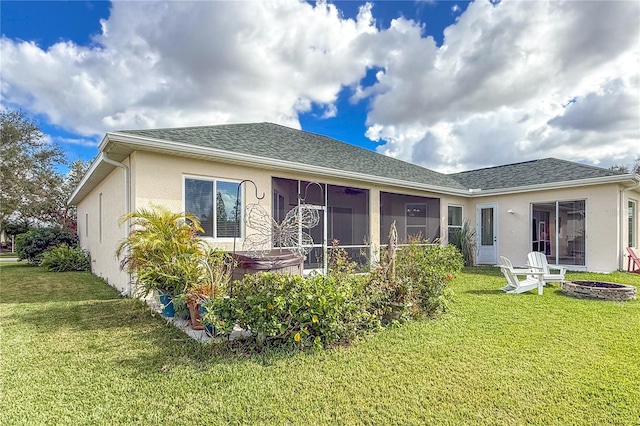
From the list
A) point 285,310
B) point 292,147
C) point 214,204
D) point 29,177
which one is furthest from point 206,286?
point 29,177

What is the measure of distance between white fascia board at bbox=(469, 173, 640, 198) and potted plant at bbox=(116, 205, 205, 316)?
1175cm

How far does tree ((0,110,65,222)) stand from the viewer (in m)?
23.3

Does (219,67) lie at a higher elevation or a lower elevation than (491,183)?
higher

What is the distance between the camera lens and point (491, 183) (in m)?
13.9

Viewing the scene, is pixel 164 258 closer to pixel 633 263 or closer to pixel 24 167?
pixel 633 263

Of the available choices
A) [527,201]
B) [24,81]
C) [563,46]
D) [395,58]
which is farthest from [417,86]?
[24,81]

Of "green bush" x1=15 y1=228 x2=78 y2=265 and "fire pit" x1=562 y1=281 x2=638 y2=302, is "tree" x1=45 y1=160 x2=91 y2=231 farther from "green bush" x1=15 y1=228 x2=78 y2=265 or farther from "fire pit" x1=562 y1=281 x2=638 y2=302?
"fire pit" x1=562 y1=281 x2=638 y2=302

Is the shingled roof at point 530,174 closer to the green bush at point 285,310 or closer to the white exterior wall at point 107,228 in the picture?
the green bush at point 285,310

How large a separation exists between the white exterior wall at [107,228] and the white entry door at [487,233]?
1288 cm

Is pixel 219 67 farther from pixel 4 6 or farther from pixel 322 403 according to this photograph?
pixel 322 403

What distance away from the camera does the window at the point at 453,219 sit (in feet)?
43.9

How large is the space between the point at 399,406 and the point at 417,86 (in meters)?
12.1

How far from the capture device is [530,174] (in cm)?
1330

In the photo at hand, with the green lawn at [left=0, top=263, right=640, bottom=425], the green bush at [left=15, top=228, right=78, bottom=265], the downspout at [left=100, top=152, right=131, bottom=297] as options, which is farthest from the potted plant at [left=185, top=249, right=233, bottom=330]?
the green bush at [left=15, top=228, right=78, bottom=265]
